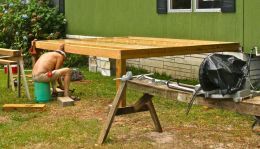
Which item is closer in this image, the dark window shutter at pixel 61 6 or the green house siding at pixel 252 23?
the green house siding at pixel 252 23

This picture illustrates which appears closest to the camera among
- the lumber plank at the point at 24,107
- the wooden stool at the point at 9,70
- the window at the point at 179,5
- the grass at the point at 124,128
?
the grass at the point at 124,128

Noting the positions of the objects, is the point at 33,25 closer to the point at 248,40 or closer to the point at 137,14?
the point at 137,14

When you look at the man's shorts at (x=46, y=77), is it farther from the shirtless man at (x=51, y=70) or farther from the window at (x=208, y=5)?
the window at (x=208, y=5)

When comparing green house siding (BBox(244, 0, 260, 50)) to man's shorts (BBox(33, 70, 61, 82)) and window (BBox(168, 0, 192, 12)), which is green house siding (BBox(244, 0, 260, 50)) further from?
man's shorts (BBox(33, 70, 61, 82))

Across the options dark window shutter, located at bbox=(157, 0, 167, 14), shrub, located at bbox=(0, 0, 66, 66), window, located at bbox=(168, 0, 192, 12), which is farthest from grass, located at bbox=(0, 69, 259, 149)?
shrub, located at bbox=(0, 0, 66, 66)

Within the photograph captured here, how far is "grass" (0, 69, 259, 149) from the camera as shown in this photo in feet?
19.0

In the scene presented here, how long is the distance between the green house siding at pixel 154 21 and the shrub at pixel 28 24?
0.44 meters

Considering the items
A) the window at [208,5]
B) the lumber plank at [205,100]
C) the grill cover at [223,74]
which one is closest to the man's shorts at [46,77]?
the lumber plank at [205,100]

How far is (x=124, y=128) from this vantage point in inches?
255

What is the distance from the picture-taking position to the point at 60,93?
879 centimetres

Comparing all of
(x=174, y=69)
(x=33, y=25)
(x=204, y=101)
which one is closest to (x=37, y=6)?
(x=33, y=25)

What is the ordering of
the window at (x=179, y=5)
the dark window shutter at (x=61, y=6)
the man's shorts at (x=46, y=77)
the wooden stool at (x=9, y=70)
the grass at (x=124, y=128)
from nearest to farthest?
the grass at (x=124, y=128) < the man's shorts at (x=46, y=77) < the wooden stool at (x=9, y=70) < the window at (x=179, y=5) < the dark window shutter at (x=61, y=6)

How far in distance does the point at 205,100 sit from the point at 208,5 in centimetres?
520

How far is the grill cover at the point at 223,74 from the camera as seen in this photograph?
4180mm
